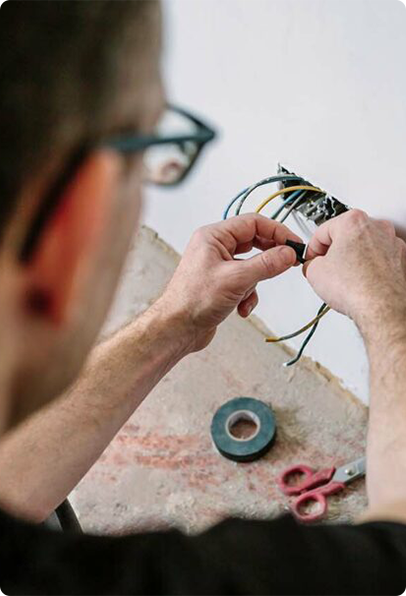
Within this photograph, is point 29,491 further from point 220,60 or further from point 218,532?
point 220,60

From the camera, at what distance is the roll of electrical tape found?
1464 millimetres

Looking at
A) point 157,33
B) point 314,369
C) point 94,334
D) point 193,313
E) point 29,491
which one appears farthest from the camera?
point 314,369

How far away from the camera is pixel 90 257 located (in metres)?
0.51

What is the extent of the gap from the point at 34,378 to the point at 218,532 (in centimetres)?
23

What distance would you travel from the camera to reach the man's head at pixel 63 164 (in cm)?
43

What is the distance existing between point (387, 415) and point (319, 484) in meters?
0.53

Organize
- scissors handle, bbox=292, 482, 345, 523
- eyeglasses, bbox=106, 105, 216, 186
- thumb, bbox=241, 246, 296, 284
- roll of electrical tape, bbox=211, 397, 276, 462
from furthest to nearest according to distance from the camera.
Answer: roll of electrical tape, bbox=211, 397, 276, 462
scissors handle, bbox=292, 482, 345, 523
thumb, bbox=241, 246, 296, 284
eyeglasses, bbox=106, 105, 216, 186

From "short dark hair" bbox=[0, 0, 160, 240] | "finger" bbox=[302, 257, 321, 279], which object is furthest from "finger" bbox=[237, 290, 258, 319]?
"short dark hair" bbox=[0, 0, 160, 240]

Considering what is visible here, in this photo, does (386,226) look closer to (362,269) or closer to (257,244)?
→ (362,269)

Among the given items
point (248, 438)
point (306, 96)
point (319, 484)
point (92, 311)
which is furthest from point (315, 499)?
point (92, 311)

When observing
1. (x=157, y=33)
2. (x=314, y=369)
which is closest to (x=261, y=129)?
(x=314, y=369)

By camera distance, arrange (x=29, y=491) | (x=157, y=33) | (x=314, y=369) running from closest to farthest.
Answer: (x=157, y=33) → (x=29, y=491) → (x=314, y=369)

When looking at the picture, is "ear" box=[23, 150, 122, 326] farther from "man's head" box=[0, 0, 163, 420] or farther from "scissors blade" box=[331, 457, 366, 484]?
"scissors blade" box=[331, 457, 366, 484]

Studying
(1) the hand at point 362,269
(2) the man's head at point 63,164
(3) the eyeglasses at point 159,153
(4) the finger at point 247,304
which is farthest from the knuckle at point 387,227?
(2) the man's head at point 63,164
